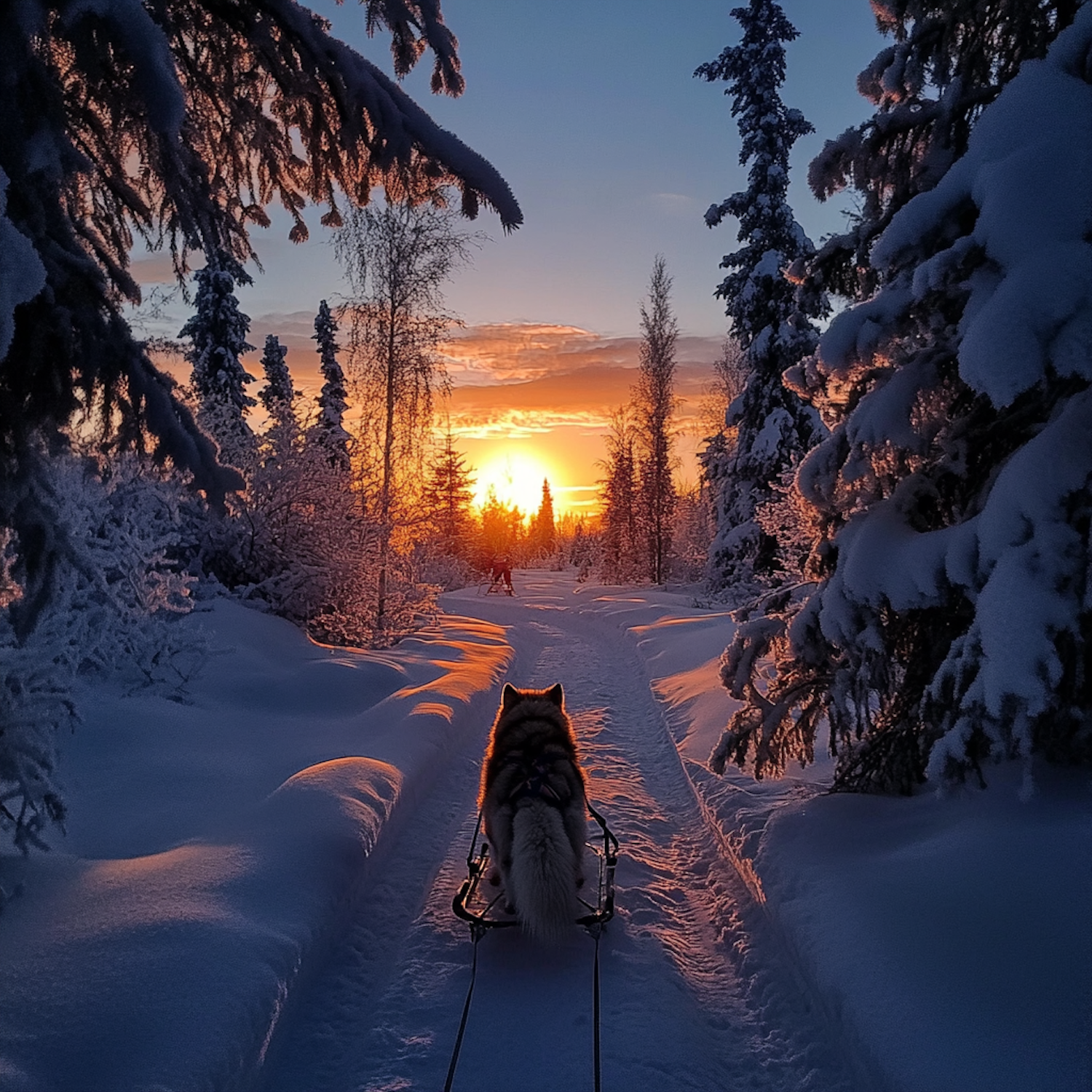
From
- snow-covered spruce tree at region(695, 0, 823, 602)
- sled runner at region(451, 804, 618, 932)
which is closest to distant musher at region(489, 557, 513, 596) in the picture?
snow-covered spruce tree at region(695, 0, 823, 602)

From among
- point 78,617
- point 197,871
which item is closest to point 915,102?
point 197,871

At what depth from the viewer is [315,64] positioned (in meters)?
3.58

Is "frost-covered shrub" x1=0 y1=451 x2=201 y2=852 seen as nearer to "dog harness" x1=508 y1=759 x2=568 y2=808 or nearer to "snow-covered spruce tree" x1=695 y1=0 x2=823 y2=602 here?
"dog harness" x1=508 y1=759 x2=568 y2=808

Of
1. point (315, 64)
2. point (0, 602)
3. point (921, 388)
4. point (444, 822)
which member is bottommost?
point (444, 822)

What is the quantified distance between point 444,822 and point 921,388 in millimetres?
4922

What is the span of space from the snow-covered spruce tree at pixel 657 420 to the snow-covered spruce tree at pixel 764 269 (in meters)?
14.2

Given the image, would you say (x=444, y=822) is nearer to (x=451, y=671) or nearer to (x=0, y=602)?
(x=0, y=602)

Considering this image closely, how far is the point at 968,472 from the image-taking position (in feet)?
14.5

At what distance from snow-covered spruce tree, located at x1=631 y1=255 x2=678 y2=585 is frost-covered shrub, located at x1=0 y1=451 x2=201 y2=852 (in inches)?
985

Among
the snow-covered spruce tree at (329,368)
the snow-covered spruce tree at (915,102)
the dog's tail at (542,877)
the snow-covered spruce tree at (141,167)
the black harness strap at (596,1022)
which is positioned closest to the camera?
the snow-covered spruce tree at (141,167)

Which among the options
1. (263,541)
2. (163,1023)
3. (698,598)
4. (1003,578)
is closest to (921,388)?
(1003,578)

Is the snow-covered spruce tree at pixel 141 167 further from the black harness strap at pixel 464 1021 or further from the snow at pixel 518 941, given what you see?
the black harness strap at pixel 464 1021

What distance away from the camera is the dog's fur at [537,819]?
12.1 feet

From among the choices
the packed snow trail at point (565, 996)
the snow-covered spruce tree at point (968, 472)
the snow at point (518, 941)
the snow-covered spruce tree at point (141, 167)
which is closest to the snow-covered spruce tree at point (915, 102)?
the snow-covered spruce tree at point (968, 472)
